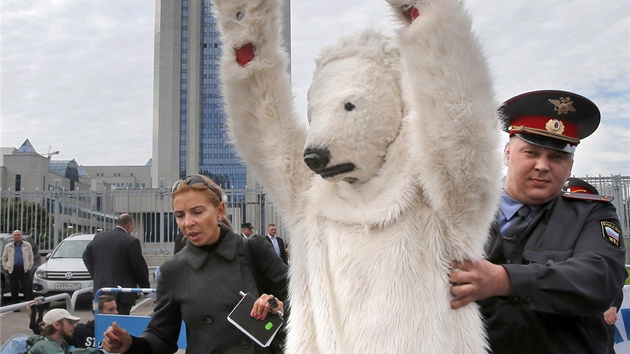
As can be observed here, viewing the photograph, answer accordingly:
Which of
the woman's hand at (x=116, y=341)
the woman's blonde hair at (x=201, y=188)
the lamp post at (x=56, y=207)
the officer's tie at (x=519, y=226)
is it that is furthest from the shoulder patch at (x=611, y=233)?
the lamp post at (x=56, y=207)

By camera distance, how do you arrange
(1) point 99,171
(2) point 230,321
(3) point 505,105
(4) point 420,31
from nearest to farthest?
(4) point 420,31 < (3) point 505,105 < (2) point 230,321 < (1) point 99,171

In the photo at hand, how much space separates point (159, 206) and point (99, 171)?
7099 centimetres

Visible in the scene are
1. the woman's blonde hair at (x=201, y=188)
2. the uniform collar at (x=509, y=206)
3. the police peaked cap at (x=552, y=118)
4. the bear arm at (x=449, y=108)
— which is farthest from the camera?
the woman's blonde hair at (x=201, y=188)

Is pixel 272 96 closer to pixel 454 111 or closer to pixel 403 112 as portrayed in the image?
pixel 403 112

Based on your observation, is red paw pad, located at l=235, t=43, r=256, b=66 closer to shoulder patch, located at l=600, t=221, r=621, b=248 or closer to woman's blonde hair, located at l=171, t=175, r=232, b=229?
woman's blonde hair, located at l=171, t=175, r=232, b=229

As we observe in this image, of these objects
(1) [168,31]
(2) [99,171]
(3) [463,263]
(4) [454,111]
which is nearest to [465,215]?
(3) [463,263]

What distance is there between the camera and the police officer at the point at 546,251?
1551 millimetres

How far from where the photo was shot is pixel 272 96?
69.7 inches

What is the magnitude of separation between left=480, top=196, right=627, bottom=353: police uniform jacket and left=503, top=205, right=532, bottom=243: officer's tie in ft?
0.08

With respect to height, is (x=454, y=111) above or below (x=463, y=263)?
above

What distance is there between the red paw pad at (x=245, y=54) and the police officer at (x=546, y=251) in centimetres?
87

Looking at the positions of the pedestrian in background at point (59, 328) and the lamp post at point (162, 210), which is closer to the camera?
the pedestrian in background at point (59, 328)

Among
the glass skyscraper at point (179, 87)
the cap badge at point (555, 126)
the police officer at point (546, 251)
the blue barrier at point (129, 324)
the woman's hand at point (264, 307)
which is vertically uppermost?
the glass skyscraper at point (179, 87)

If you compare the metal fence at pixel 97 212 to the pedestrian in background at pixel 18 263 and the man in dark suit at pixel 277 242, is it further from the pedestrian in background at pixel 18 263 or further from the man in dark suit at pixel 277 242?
the pedestrian in background at pixel 18 263
